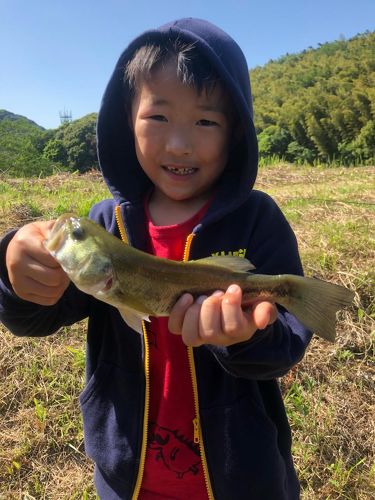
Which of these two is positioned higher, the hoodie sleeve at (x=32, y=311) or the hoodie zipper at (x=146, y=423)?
the hoodie sleeve at (x=32, y=311)

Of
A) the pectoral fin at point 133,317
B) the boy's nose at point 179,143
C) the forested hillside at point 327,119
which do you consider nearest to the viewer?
the pectoral fin at point 133,317

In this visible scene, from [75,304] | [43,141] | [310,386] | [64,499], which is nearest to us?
[75,304]

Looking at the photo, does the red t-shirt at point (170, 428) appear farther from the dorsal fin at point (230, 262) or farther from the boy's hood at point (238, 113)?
the boy's hood at point (238, 113)

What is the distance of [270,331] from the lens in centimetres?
153

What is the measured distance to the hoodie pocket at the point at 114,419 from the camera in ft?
5.57

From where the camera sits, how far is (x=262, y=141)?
113ft

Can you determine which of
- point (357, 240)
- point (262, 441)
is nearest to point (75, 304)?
point (262, 441)

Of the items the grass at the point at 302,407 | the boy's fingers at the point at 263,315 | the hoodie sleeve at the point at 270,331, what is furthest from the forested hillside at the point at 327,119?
the boy's fingers at the point at 263,315

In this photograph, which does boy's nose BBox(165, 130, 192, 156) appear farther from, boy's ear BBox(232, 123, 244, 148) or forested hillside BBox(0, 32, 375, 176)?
forested hillside BBox(0, 32, 375, 176)

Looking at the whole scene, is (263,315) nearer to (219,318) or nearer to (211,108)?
(219,318)

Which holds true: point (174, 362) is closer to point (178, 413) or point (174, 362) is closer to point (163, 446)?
point (178, 413)

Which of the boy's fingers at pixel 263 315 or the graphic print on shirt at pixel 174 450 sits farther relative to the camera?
the graphic print on shirt at pixel 174 450

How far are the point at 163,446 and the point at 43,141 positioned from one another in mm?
55818

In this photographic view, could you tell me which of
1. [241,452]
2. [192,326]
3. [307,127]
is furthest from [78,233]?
[307,127]
